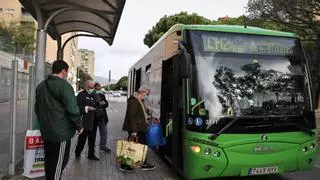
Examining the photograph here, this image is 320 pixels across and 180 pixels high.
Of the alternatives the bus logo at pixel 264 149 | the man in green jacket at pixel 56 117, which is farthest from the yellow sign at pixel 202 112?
the man in green jacket at pixel 56 117

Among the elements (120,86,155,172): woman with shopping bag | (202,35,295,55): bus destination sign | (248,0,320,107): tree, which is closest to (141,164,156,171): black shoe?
(120,86,155,172): woman with shopping bag

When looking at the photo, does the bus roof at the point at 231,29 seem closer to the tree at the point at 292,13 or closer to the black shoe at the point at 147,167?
the black shoe at the point at 147,167

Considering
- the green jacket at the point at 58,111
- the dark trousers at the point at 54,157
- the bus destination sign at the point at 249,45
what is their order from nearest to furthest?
the green jacket at the point at 58,111 < the dark trousers at the point at 54,157 < the bus destination sign at the point at 249,45

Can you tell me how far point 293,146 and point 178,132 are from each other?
1963 mm

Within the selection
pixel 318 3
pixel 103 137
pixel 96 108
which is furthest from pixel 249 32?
pixel 318 3

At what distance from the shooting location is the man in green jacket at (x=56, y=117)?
6109mm

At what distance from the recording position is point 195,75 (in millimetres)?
8391

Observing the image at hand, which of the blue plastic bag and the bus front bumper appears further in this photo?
the blue plastic bag

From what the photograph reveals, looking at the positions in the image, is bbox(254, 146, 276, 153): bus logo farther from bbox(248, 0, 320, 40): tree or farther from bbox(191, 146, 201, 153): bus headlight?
bbox(248, 0, 320, 40): tree

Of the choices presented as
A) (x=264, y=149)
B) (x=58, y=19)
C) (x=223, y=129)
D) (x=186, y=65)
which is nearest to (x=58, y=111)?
(x=186, y=65)

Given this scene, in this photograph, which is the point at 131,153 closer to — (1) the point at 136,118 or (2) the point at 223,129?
(1) the point at 136,118

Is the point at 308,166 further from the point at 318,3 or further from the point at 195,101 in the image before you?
the point at 318,3

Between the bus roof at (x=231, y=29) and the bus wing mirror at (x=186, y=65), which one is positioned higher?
the bus roof at (x=231, y=29)

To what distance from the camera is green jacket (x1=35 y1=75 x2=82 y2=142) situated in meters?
6.09
